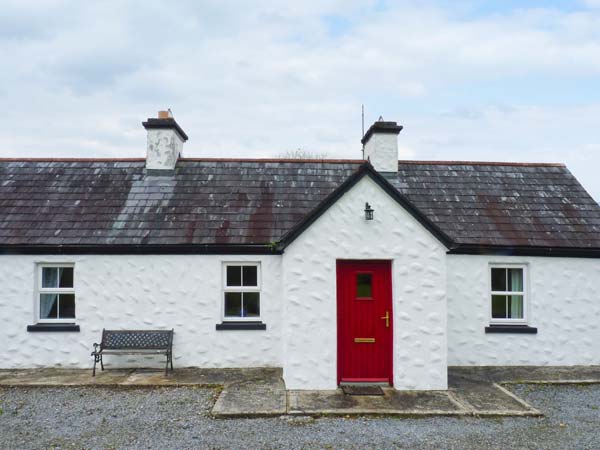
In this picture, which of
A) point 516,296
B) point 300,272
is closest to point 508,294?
point 516,296

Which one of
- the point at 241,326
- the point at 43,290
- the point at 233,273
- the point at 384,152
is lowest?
the point at 241,326

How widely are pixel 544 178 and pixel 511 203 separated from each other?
1.74m

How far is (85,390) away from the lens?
818cm

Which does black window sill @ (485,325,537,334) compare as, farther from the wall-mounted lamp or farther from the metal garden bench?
the metal garden bench

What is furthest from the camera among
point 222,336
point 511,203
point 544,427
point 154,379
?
point 511,203

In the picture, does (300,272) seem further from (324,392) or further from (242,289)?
(324,392)

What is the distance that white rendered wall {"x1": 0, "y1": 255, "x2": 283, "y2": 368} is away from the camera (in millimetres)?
9648

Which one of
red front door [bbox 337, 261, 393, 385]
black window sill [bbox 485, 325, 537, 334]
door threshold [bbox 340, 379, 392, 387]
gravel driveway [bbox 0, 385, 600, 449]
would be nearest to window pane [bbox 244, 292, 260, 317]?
red front door [bbox 337, 261, 393, 385]

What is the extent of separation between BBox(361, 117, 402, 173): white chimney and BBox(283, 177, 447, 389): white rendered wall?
3700 millimetres

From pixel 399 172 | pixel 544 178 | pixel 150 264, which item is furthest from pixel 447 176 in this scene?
pixel 150 264

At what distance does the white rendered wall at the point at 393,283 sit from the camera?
8203 millimetres

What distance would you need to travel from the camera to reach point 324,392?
315 inches

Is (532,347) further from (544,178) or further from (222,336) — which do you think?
(222,336)

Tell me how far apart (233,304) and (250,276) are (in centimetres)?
73
